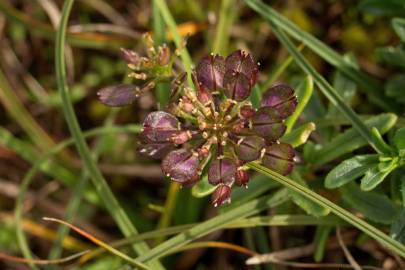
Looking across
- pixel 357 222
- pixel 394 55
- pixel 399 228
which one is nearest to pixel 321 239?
pixel 399 228

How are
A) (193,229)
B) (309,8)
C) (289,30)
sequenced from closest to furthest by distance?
(193,229), (289,30), (309,8)

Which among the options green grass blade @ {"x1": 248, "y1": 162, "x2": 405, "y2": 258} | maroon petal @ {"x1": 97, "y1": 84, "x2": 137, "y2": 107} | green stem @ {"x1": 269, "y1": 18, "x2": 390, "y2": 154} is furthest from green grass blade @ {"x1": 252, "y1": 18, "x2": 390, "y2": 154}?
maroon petal @ {"x1": 97, "y1": 84, "x2": 137, "y2": 107}

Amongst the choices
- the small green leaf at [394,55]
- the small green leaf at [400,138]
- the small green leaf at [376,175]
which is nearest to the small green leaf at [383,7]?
the small green leaf at [394,55]

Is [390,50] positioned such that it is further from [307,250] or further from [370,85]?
[307,250]

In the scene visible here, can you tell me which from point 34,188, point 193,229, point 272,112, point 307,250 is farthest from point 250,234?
point 34,188

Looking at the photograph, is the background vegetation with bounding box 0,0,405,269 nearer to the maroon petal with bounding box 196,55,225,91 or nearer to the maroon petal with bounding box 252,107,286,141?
the maroon petal with bounding box 252,107,286,141

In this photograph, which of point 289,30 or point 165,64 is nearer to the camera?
point 165,64
